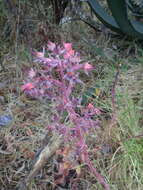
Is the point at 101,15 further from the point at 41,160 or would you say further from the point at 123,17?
the point at 41,160

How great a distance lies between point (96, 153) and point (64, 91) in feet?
2.32

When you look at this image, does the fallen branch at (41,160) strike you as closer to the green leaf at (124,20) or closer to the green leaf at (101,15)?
the green leaf at (124,20)

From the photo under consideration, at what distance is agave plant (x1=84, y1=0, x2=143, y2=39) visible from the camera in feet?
8.00

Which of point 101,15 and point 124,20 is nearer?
point 124,20

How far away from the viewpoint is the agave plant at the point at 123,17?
2439 mm

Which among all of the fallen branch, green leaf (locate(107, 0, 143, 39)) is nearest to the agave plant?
green leaf (locate(107, 0, 143, 39))

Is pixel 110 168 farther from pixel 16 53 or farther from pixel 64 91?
pixel 16 53

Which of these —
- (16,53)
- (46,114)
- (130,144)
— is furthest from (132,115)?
(16,53)

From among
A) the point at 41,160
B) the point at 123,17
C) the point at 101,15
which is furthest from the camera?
the point at 101,15

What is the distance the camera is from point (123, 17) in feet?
8.15

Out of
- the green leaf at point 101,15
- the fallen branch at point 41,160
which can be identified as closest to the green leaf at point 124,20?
the green leaf at point 101,15

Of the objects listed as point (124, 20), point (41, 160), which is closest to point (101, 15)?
point (124, 20)

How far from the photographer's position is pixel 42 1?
282 centimetres

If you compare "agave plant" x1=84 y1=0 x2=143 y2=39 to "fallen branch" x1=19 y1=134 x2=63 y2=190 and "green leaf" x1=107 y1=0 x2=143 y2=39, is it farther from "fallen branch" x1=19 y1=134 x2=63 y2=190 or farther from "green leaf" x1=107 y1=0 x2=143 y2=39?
"fallen branch" x1=19 y1=134 x2=63 y2=190
